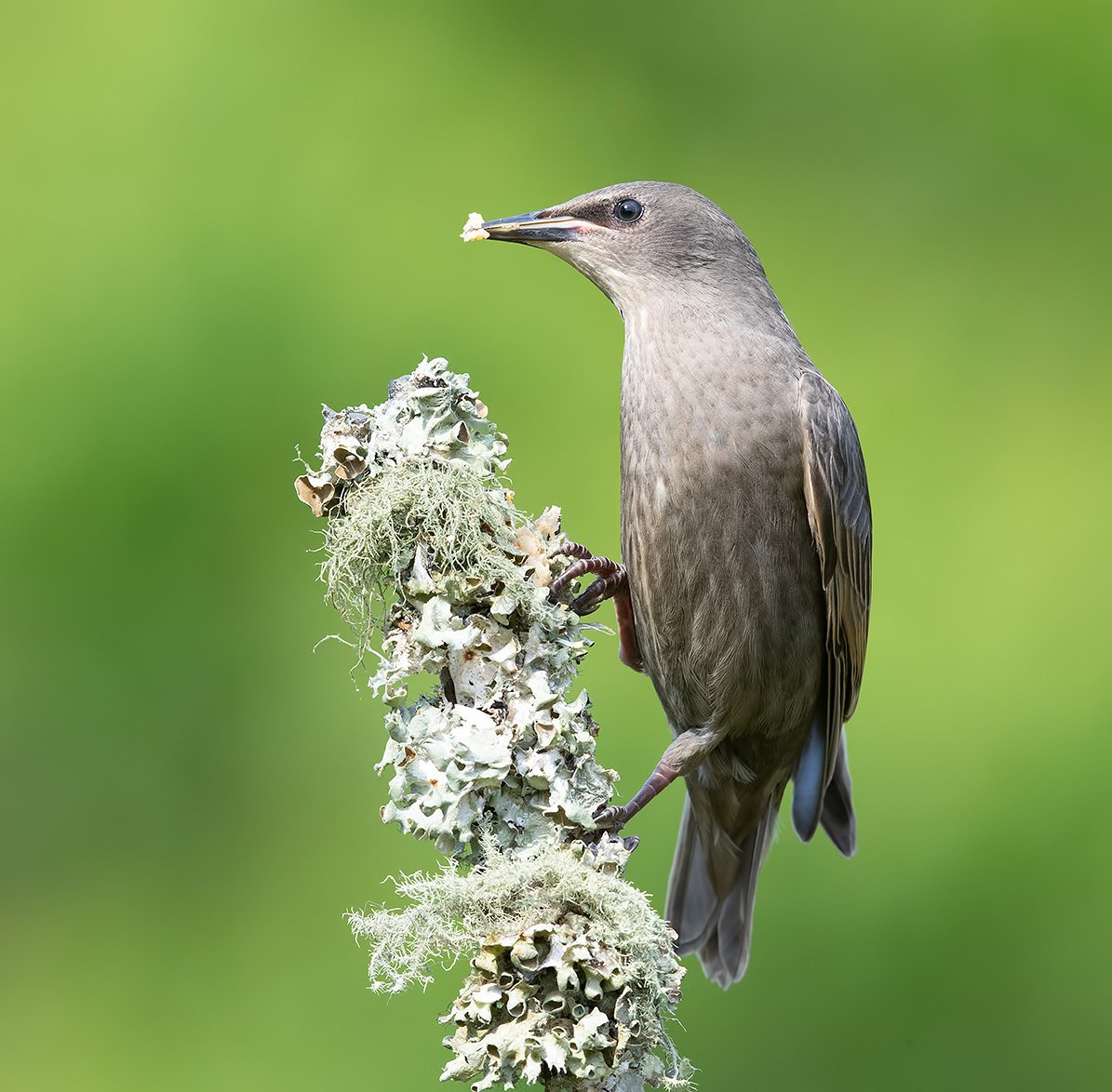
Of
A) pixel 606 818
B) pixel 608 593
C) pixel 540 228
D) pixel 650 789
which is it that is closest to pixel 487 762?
pixel 606 818

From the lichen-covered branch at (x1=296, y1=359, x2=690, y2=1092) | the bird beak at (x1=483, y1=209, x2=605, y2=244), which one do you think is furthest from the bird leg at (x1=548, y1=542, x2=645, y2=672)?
the bird beak at (x1=483, y1=209, x2=605, y2=244)

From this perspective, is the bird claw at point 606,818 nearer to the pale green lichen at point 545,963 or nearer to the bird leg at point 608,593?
the pale green lichen at point 545,963

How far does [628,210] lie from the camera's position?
11.5 ft

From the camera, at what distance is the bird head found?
3.45m

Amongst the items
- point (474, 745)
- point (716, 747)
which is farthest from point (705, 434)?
point (474, 745)

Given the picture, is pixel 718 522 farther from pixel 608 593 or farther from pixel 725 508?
pixel 608 593

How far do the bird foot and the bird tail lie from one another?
78 centimetres

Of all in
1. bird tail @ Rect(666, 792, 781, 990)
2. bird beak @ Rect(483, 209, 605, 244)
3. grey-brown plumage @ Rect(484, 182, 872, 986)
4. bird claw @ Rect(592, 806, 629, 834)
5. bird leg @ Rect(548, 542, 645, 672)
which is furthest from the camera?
bird tail @ Rect(666, 792, 781, 990)

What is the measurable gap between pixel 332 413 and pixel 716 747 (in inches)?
60.9

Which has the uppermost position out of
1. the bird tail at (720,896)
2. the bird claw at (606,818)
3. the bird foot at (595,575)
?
the bird foot at (595,575)

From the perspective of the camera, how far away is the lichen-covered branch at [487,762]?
7.02 feet

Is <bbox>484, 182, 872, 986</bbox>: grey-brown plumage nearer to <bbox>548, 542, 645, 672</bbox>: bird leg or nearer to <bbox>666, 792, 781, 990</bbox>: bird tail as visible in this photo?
<bbox>548, 542, 645, 672</bbox>: bird leg

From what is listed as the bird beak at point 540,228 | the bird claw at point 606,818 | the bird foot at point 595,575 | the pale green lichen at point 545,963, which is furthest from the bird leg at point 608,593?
the bird beak at point 540,228

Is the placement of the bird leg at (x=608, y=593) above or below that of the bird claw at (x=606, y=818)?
above
